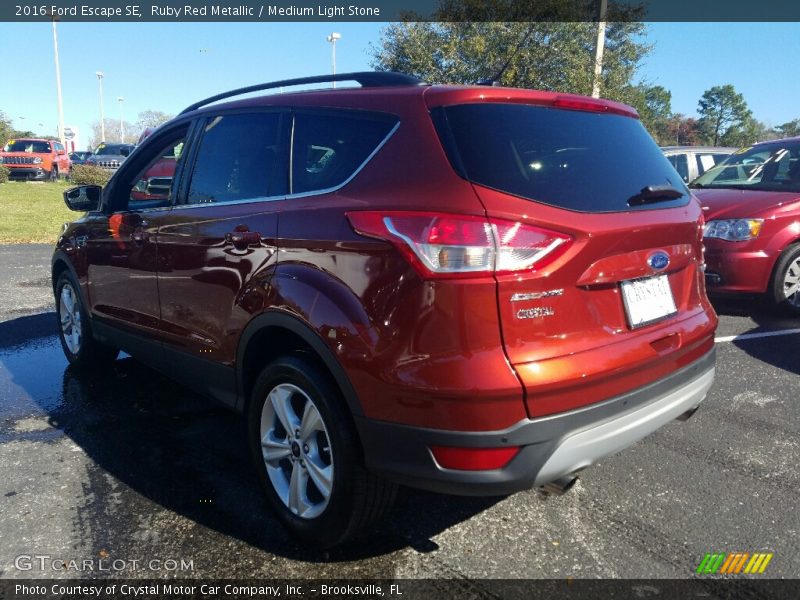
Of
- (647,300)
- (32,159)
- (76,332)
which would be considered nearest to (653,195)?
(647,300)

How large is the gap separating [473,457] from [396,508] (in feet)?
3.30

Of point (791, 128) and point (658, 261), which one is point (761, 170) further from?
point (791, 128)

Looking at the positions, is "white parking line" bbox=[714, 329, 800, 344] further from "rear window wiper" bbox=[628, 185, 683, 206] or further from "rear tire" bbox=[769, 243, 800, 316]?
"rear window wiper" bbox=[628, 185, 683, 206]

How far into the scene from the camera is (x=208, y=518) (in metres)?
2.96

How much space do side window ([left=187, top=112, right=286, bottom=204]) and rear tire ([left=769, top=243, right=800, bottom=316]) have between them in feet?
17.9

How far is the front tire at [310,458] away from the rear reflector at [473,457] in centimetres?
39

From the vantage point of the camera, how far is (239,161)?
3246 mm

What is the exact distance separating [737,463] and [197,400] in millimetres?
3341

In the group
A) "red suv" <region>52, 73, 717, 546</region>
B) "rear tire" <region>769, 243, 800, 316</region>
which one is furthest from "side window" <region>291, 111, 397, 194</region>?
"rear tire" <region>769, 243, 800, 316</region>

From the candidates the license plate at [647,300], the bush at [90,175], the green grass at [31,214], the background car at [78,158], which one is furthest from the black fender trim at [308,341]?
the background car at [78,158]

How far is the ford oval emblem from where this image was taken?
2590mm

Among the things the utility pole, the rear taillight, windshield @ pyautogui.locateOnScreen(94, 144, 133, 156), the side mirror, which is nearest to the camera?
the rear taillight

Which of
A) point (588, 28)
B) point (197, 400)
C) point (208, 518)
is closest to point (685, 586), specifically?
point (208, 518)

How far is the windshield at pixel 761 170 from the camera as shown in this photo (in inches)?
270
